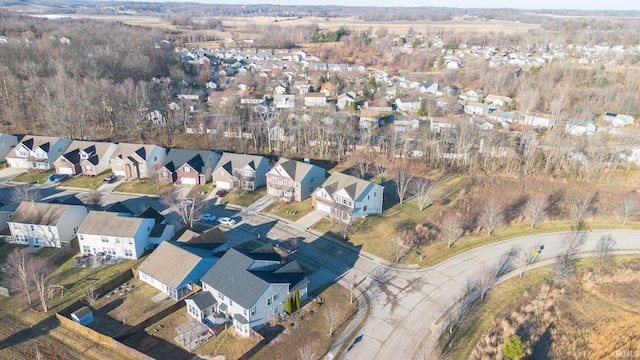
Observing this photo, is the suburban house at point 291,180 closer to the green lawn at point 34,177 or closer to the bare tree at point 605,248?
the bare tree at point 605,248

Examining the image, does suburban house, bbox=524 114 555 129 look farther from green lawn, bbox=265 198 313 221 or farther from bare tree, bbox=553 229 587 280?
green lawn, bbox=265 198 313 221

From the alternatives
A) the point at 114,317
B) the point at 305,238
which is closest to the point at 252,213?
the point at 305,238

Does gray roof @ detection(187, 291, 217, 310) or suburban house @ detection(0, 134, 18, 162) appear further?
suburban house @ detection(0, 134, 18, 162)

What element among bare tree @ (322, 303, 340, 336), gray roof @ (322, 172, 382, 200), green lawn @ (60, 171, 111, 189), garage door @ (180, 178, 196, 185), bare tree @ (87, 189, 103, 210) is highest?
→ gray roof @ (322, 172, 382, 200)

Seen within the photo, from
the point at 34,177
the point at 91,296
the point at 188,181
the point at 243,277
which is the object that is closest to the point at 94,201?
the point at 188,181

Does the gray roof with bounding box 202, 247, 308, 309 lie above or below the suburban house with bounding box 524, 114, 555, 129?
below

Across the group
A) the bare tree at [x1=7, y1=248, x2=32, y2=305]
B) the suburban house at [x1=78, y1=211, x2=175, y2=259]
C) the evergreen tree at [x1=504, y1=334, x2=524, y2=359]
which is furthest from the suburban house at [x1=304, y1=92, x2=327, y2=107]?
the evergreen tree at [x1=504, y1=334, x2=524, y2=359]

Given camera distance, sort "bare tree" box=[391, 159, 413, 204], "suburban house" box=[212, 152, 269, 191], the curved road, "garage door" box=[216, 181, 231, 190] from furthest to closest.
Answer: "garage door" box=[216, 181, 231, 190] → "suburban house" box=[212, 152, 269, 191] → "bare tree" box=[391, 159, 413, 204] → the curved road

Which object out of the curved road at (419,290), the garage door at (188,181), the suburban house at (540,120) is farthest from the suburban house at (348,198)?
the suburban house at (540,120)
